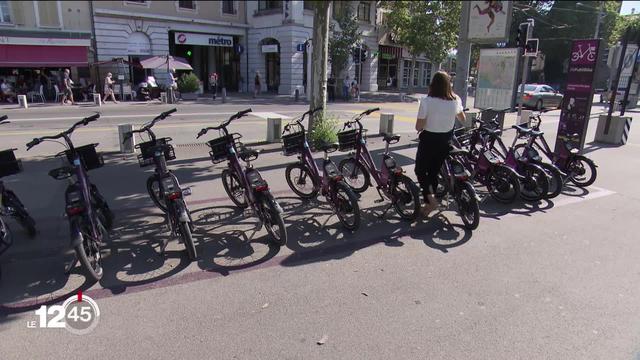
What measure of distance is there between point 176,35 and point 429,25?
17157 mm

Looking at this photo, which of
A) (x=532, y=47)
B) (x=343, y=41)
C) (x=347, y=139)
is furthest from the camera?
(x=343, y=41)

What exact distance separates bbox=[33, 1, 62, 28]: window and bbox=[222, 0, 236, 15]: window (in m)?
10.5

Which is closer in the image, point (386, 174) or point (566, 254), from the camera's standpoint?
point (566, 254)

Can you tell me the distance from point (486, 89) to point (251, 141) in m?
5.97

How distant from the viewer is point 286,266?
168 inches

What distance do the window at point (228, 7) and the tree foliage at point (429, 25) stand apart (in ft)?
35.2

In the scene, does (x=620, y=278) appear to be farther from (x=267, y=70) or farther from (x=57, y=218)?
(x=267, y=70)

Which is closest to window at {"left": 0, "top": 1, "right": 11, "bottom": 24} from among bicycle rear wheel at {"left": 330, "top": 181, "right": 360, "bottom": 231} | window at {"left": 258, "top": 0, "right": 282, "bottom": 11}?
window at {"left": 258, "top": 0, "right": 282, "bottom": 11}

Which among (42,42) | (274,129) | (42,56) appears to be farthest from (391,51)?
(274,129)

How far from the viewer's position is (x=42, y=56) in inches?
880

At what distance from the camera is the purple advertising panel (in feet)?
26.8

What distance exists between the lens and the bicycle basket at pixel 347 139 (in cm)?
596

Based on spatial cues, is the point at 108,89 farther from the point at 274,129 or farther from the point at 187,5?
the point at 274,129

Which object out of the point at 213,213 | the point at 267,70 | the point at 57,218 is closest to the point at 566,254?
the point at 213,213
